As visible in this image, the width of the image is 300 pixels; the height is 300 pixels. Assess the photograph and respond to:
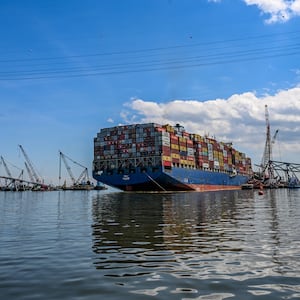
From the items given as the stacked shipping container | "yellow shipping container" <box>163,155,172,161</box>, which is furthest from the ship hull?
"yellow shipping container" <box>163,155,172,161</box>

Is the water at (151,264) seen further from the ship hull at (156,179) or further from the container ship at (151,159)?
the container ship at (151,159)

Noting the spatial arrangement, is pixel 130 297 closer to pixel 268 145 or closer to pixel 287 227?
pixel 287 227

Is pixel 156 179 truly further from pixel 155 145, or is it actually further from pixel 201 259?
pixel 201 259

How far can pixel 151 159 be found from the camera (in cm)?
10888

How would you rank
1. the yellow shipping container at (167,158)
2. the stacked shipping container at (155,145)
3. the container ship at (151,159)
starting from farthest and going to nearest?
the stacked shipping container at (155,145)
the yellow shipping container at (167,158)
the container ship at (151,159)

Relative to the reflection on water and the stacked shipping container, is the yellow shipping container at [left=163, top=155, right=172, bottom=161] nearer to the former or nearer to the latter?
the stacked shipping container

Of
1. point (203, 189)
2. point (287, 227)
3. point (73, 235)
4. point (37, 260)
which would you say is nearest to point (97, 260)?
point (37, 260)

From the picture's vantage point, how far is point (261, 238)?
1845cm

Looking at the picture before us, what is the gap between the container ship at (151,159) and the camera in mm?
107750

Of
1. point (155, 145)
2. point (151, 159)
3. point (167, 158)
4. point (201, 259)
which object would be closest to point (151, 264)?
point (201, 259)

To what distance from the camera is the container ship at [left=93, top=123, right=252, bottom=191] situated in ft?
354

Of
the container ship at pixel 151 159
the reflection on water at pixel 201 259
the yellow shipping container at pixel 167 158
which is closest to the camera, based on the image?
the reflection on water at pixel 201 259

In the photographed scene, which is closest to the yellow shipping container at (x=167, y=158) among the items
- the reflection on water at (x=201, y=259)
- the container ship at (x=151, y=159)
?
the container ship at (x=151, y=159)

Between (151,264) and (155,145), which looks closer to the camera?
(151,264)
